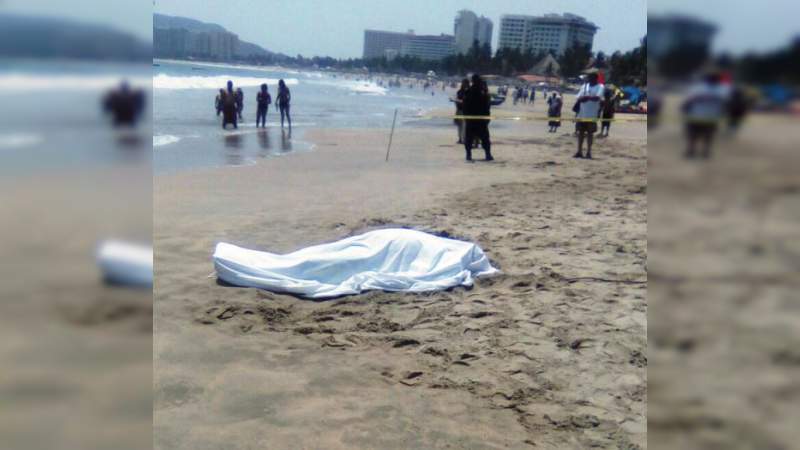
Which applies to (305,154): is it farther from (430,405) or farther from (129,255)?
(129,255)

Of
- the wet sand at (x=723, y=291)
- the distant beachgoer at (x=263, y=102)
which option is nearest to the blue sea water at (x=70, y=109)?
the wet sand at (x=723, y=291)

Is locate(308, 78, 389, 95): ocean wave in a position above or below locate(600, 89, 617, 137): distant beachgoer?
above

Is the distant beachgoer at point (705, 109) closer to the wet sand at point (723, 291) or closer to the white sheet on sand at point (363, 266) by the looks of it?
the wet sand at point (723, 291)

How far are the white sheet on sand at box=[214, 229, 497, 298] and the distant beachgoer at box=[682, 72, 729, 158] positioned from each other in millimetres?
4220

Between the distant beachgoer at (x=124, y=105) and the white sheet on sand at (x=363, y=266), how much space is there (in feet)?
13.0

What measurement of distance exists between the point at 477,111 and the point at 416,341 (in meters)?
10.0

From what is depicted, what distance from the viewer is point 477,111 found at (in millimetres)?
13430

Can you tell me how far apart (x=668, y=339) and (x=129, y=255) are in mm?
749

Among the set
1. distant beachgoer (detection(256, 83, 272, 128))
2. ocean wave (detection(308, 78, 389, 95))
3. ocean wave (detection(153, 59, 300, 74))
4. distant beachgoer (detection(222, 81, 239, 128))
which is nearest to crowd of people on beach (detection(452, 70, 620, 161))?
ocean wave (detection(153, 59, 300, 74))

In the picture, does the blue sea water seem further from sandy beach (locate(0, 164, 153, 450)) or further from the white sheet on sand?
the white sheet on sand

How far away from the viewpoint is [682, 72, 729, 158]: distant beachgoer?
2.17 feet

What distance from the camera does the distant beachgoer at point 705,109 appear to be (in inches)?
26.0

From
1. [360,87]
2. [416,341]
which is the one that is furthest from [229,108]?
[360,87]

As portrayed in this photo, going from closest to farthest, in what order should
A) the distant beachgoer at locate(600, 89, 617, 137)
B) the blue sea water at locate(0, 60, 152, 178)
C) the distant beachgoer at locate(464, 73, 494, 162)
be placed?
1. the blue sea water at locate(0, 60, 152, 178)
2. the distant beachgoer at locate(464, 73, 494, 162)
3. the distant beachgoer at locate(600, 89, 617, 137)
